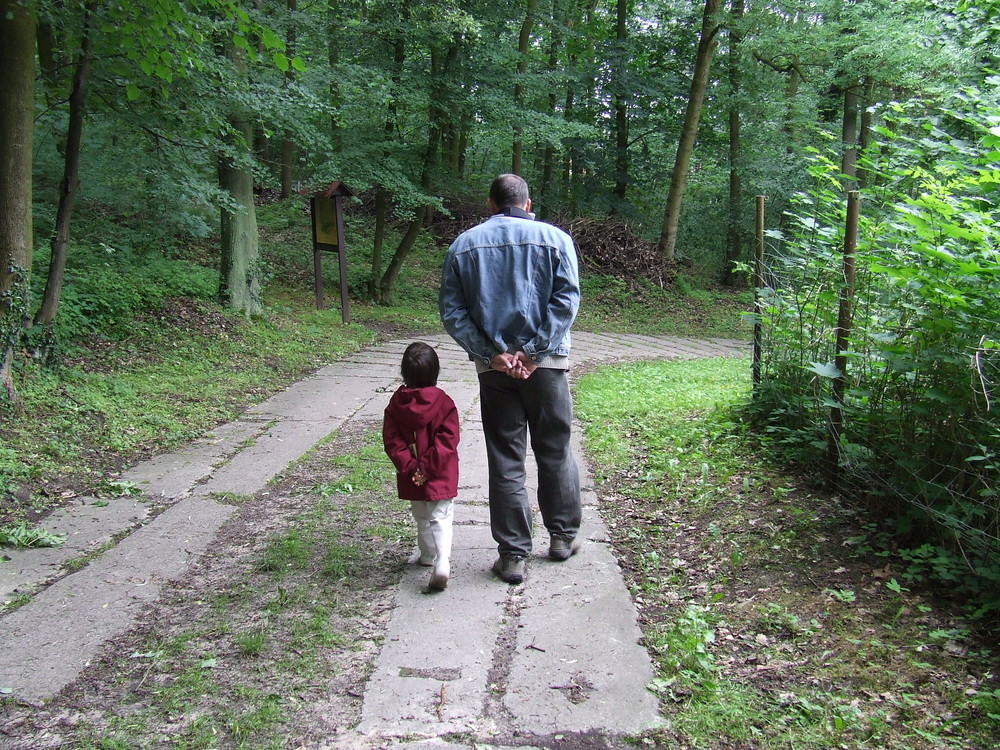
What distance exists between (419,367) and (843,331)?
2.26m

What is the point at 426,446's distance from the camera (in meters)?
3.27

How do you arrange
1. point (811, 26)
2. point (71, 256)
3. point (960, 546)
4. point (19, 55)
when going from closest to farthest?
point (960, 546), point (19, 55), point (71, 256), point (811, 26)

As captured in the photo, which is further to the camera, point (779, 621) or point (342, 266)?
point (342, 266)

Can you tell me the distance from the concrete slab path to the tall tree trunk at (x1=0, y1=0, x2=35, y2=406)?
1671mm

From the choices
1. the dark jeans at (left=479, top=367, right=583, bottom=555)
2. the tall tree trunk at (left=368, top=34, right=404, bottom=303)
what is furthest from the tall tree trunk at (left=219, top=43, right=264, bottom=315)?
the dark jeans at (left=479, top=367, right=583, bottom=555)

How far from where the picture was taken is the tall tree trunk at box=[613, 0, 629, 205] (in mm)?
16734

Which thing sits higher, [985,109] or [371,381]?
[985,109]

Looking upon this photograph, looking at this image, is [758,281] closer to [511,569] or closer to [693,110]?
[511,569]

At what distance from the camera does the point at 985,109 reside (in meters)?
3.69

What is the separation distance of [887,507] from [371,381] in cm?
532

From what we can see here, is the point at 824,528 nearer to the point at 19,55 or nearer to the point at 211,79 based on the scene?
the point at 19,55

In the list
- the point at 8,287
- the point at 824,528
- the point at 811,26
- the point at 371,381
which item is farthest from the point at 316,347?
the point at 811,26

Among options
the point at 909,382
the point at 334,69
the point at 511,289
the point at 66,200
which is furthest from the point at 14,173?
the point at 909,382

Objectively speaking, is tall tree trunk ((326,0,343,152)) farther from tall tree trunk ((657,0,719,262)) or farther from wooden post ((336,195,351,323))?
tall tree trunk ((657,0,719,262))
